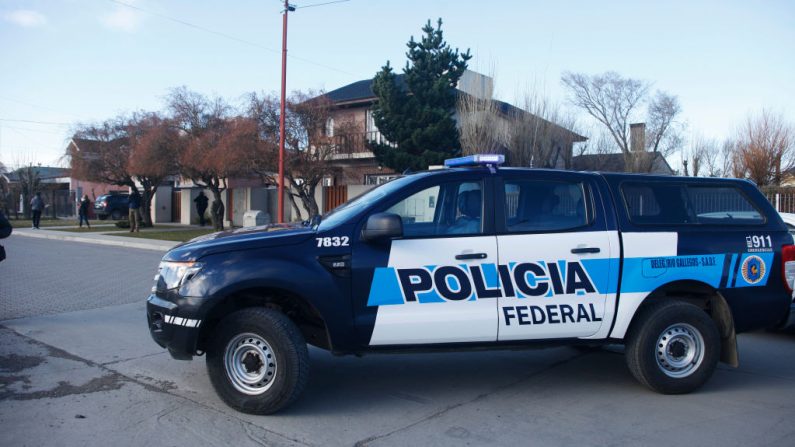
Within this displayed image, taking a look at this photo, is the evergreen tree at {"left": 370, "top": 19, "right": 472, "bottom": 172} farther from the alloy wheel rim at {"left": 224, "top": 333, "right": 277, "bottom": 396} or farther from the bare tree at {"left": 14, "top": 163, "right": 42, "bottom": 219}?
the bare tree at {"left": 14, "top": 163, "right": 42, "bottom": 219}

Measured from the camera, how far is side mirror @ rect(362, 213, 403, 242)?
185 inches

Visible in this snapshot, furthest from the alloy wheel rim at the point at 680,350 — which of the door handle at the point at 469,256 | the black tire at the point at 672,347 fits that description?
the door handle at the point at 469,256

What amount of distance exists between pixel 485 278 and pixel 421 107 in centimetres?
1932

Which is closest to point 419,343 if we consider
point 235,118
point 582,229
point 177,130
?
point 582,229

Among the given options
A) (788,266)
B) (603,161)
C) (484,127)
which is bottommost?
(788,266)

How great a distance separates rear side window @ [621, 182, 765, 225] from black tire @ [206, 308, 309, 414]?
9.87 feet

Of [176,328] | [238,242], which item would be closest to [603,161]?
[238,242]

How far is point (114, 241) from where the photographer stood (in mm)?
22250

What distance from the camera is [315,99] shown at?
80.3ft

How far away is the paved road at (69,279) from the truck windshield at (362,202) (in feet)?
18.6

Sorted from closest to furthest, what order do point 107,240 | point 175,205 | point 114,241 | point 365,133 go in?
point 114,241, point 107,240, point 365,133, point 175,205

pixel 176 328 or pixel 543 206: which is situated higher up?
pixel 543 206

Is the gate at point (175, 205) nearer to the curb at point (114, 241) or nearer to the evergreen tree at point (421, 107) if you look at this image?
the curb at point (114, 241)

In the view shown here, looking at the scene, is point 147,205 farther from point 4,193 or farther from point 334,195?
point 4,193
